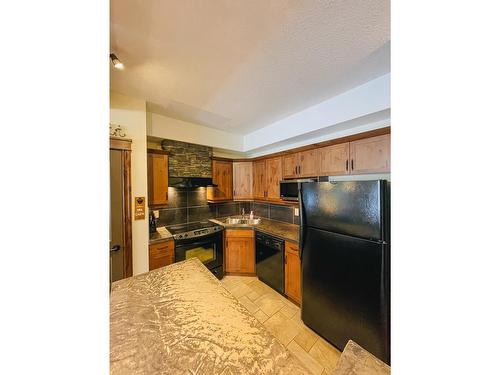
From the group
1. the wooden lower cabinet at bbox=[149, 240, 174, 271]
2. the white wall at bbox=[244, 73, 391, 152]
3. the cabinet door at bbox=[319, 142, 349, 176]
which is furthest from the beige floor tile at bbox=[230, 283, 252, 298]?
the white wall at bbox=[244, 73, 391, 152]

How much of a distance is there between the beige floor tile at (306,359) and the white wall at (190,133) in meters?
2.76

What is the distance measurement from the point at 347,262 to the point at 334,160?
1105 millimetres

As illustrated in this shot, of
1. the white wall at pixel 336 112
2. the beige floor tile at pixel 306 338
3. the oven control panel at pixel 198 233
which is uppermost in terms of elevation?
the white wall at pixel 336 112

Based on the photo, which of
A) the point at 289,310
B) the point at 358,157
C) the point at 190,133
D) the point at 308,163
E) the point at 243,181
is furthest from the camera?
the point at 243,181

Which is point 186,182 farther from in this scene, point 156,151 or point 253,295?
point 253,295

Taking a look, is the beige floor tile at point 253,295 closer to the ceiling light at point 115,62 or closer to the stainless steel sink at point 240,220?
the stainless steel sink at point 240,220

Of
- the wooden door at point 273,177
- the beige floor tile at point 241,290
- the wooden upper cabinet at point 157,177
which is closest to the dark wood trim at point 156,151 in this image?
the wooden upper cabinet at point 157,177

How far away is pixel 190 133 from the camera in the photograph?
2.66 meters

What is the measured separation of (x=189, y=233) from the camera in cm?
235

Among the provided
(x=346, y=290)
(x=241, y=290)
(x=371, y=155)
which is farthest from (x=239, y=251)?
(x=371, y=155)

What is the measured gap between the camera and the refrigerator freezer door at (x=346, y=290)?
4.19 feet
